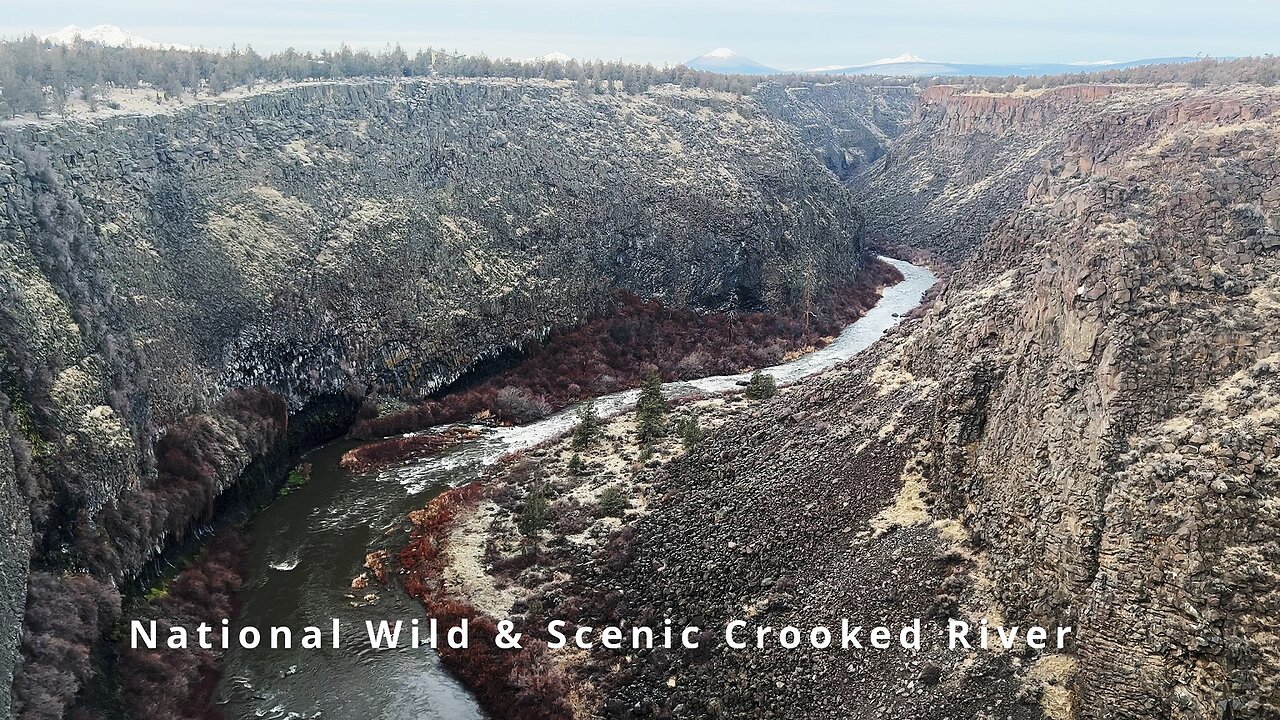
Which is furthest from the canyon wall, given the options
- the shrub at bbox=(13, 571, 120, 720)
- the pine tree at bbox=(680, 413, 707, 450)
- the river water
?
the shrub at bbox=(13, 571, 120, 720)

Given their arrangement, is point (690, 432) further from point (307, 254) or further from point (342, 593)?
point (307, 254)

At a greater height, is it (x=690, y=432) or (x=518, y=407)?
(x=690, y=432)

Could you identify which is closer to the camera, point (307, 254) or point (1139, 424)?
point (1139, 424)

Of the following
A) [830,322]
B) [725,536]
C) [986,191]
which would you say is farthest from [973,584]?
[986,191]

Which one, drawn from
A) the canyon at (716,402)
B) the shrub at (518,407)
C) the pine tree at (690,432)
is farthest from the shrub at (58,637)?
the shrub at (518,407)

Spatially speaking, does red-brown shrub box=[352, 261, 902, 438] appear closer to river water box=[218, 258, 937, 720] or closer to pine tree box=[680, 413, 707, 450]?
river water box=[218, 258, 937, 720]

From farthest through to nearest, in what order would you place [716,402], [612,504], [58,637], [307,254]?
[307,254] → [716,402] → [612,504] → [58,637]

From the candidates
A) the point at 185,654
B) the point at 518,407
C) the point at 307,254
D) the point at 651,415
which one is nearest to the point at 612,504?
the point at 651,415
